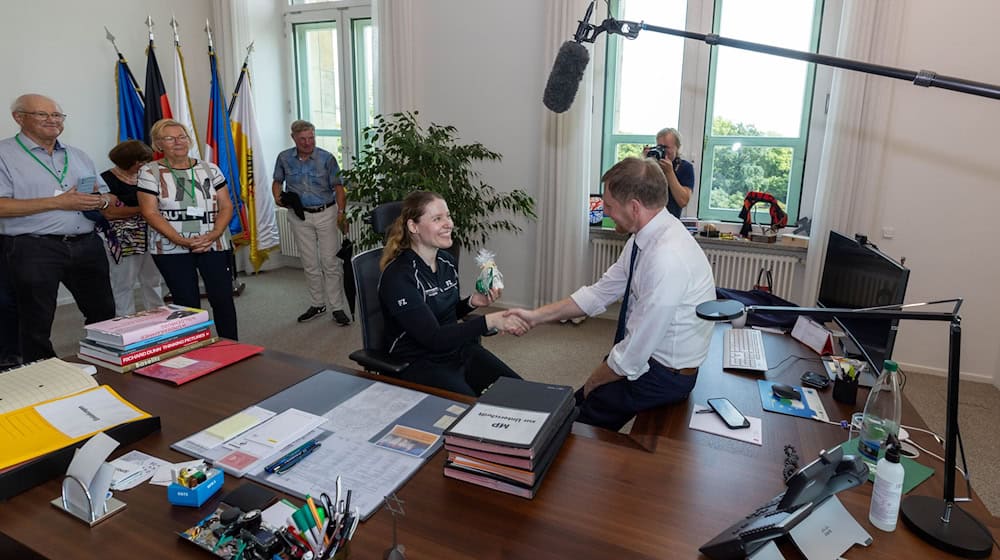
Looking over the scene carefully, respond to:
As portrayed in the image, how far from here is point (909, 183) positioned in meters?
3.66

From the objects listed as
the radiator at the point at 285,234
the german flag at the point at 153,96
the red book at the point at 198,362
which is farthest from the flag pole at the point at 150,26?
the red book at the point at 198,362

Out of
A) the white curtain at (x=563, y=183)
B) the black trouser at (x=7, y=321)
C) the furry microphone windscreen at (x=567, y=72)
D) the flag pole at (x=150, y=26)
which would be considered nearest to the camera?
the furry microphone windscreen at (x=567, y=72)

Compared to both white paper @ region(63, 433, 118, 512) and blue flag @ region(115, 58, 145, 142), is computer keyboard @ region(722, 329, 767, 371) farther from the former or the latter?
blue flag @ region(115, 58, 145, 142)

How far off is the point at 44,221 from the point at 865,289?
391cm

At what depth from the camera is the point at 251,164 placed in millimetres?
5602

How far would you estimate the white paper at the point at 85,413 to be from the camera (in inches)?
55.5

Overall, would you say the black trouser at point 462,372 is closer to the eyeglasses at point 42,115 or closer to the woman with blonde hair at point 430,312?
the woman with blonde hair at point 430,312

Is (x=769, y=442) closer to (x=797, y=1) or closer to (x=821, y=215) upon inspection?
(x=821, y=215)

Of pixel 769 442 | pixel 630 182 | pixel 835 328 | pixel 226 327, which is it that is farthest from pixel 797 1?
pixel 226 327

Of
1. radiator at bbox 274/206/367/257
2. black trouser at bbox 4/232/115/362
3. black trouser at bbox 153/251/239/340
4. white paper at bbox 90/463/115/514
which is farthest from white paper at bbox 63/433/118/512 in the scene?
radiator at bbox 274/206/367/257

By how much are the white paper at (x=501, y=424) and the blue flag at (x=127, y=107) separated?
5100 millimetres

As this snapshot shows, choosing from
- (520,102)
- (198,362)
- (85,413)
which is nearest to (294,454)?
(85,413)

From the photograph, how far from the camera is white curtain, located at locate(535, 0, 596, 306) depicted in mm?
4281

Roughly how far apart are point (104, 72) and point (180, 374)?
180 inches
